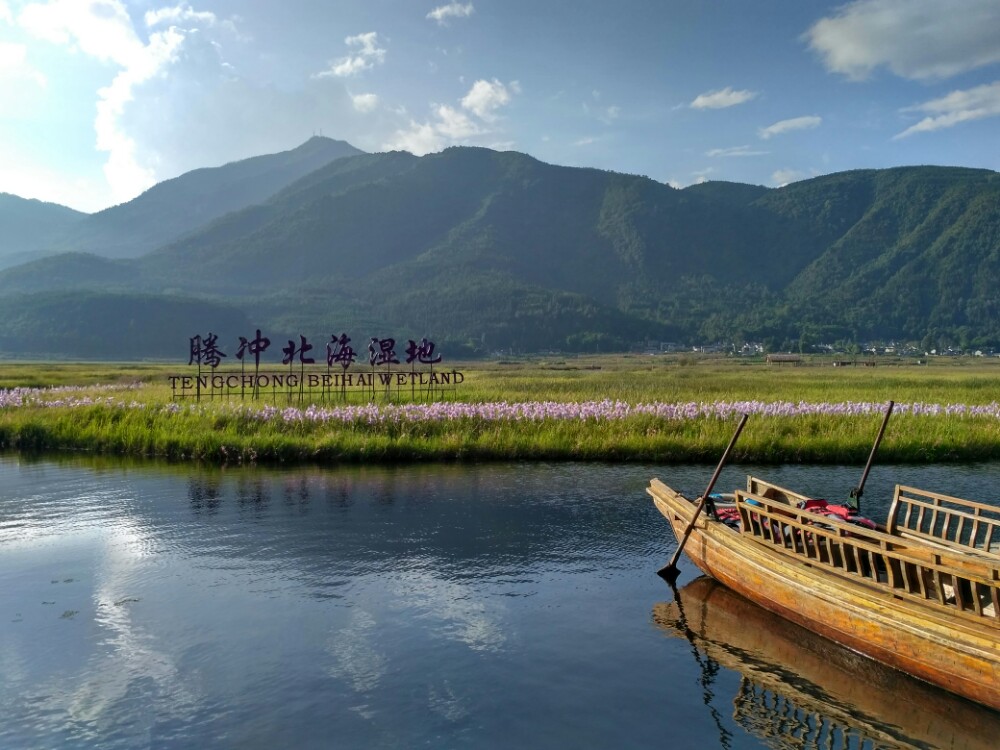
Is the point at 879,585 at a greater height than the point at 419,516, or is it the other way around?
the point at 879,585

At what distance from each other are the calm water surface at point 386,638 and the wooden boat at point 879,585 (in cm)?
53

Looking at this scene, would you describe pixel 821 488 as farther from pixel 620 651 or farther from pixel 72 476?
pixel 72 476

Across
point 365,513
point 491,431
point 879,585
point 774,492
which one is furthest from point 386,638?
point 491,431

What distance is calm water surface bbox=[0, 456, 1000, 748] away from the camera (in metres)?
8.89

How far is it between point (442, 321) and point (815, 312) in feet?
311

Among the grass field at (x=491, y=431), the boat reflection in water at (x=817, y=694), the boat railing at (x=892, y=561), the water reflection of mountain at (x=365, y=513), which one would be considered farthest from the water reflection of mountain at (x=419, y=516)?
the boat railing at (x=892, y=561)

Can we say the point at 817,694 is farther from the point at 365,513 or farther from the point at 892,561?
the point at 365,513

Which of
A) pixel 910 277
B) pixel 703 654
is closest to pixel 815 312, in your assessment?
pixel 910 277

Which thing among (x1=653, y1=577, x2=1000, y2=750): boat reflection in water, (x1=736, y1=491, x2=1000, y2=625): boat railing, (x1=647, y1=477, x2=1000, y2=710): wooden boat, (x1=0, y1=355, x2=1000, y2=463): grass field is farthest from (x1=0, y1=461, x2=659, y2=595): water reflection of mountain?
(x1=736, y1=491, x2=1000, y2=625): boat railing

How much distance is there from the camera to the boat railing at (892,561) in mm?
8852

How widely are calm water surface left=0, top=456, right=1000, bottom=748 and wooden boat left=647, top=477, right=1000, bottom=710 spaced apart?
1.75ft

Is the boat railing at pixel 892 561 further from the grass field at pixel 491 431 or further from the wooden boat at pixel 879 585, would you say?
the grass field at pixel 491 431

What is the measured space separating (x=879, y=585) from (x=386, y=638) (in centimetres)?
669

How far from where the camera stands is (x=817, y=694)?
31.7 feet
